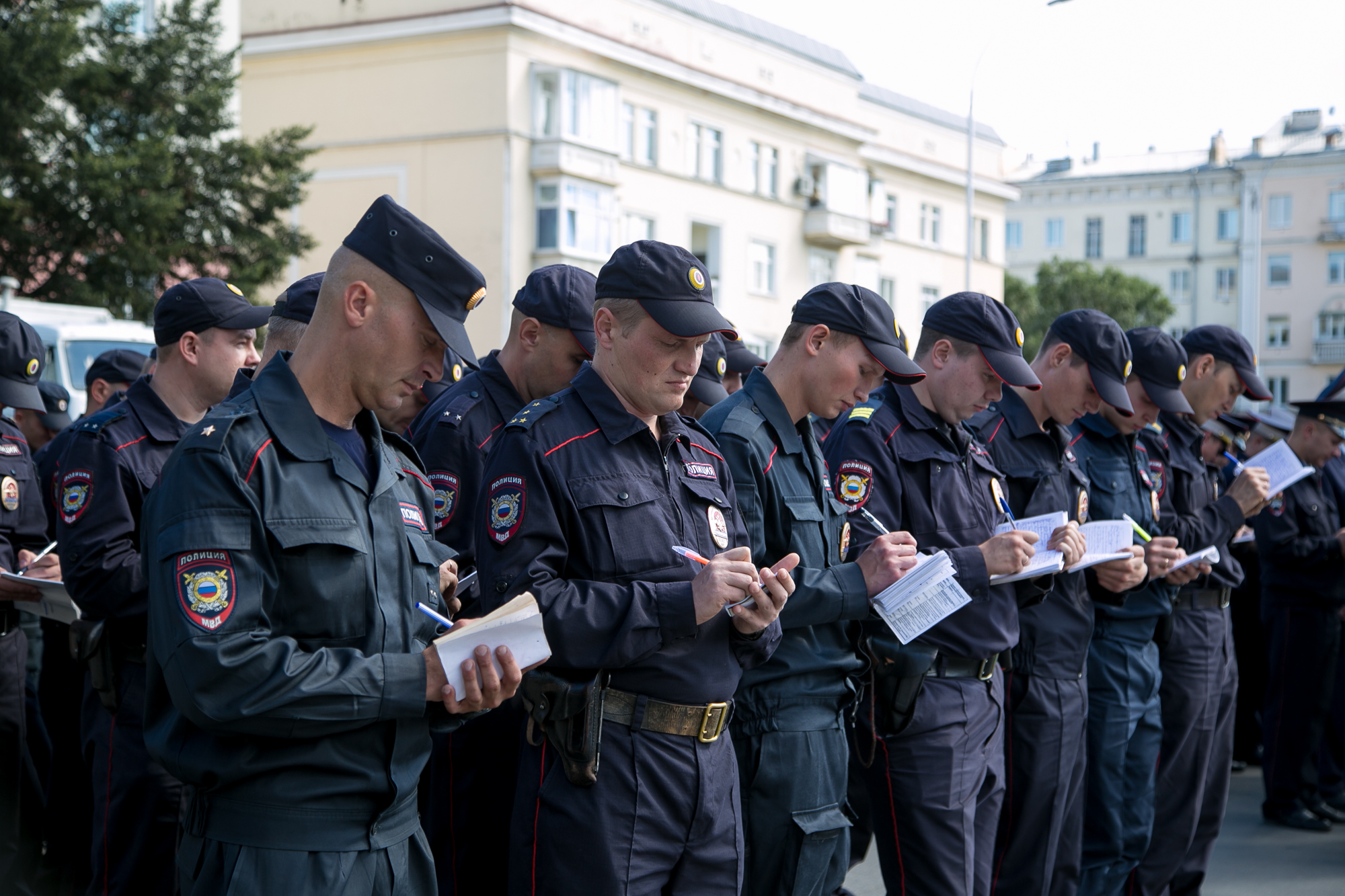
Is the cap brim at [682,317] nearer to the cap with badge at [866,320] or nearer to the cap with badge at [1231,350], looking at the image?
the cap with badge at [866,320]

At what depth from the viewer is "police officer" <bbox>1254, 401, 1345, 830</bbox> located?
292 inches

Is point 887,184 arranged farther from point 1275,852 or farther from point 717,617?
point 717,617

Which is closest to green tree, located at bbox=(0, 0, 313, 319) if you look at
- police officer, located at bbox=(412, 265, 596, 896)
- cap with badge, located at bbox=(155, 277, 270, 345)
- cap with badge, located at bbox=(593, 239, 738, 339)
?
cap with badge, located at bbox=(155, 277, 270, 345)

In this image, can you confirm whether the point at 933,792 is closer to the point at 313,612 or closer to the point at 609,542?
the point at 609,542

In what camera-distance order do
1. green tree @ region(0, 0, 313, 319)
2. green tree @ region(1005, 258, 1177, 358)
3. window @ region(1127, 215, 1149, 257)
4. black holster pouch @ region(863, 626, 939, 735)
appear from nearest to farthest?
black holster pouch @ region(863, 626, 939, 735), green tree @ region(0, 0, 313, 319), green tree @ region(1005, 258, 1177, 358), window @ region(1127, 215, 1149, 257)

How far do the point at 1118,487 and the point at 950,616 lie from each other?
1.63 m

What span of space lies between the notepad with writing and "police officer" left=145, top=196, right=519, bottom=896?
19 mm

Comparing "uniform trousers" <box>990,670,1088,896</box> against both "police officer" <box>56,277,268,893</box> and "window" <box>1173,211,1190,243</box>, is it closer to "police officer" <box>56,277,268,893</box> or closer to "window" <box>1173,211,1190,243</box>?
"police officer" <box>56,277,268,893</box>

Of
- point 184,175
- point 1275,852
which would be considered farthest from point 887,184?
point 1275,852

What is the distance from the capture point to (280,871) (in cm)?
241

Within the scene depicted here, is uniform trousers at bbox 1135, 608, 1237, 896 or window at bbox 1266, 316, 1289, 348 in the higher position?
window at bbox 1266, 316, 1289, 348

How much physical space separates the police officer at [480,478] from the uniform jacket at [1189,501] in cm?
288

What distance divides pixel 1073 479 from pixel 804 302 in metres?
1.76

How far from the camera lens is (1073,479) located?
518 centimetres
